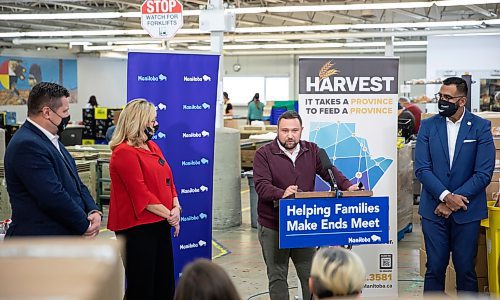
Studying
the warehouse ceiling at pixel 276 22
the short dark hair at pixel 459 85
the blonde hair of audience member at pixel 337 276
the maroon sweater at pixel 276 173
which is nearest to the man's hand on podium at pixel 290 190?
the maroon sweater at pixel 276 173

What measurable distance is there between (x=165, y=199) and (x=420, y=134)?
1.80 m

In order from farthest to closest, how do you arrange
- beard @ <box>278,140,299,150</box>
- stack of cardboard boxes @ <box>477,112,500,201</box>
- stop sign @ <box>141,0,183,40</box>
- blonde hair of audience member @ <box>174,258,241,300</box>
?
stop sign @ <box>141,0,183,40</box>, stack of cardboard boxes @ <box>477,112,500,201</box>, beard @ <box>278,140,299,150</box>, blonde hair of audience member @ <box>174,258,241,300</box>

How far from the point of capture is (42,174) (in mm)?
3793

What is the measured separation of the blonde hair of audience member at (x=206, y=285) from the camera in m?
1.75

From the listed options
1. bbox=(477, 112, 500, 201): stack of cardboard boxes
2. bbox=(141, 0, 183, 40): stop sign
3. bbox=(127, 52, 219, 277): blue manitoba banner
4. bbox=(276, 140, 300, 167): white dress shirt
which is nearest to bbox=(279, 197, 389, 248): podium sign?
bbox=(276, 140, 300, 167): white dress shirt

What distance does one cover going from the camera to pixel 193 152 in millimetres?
5871

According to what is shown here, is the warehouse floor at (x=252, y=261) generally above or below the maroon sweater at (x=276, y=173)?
below

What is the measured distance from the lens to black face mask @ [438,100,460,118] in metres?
4.88

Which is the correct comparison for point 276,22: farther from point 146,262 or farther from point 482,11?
point 146,262

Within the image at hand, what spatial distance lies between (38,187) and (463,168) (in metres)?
2.75

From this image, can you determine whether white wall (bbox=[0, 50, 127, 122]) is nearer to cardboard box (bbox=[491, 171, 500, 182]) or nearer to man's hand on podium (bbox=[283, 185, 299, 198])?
cardboard box (bbox=[491, 171, 500, 182])

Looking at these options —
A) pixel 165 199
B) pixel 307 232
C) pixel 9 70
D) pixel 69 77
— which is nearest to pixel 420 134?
pixel 307 232

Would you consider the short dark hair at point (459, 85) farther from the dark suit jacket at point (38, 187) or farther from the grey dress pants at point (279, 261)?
the dark suit jacket at point (38, 187)

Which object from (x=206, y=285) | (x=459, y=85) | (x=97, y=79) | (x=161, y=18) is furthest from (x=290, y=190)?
(x=97, y=79)
